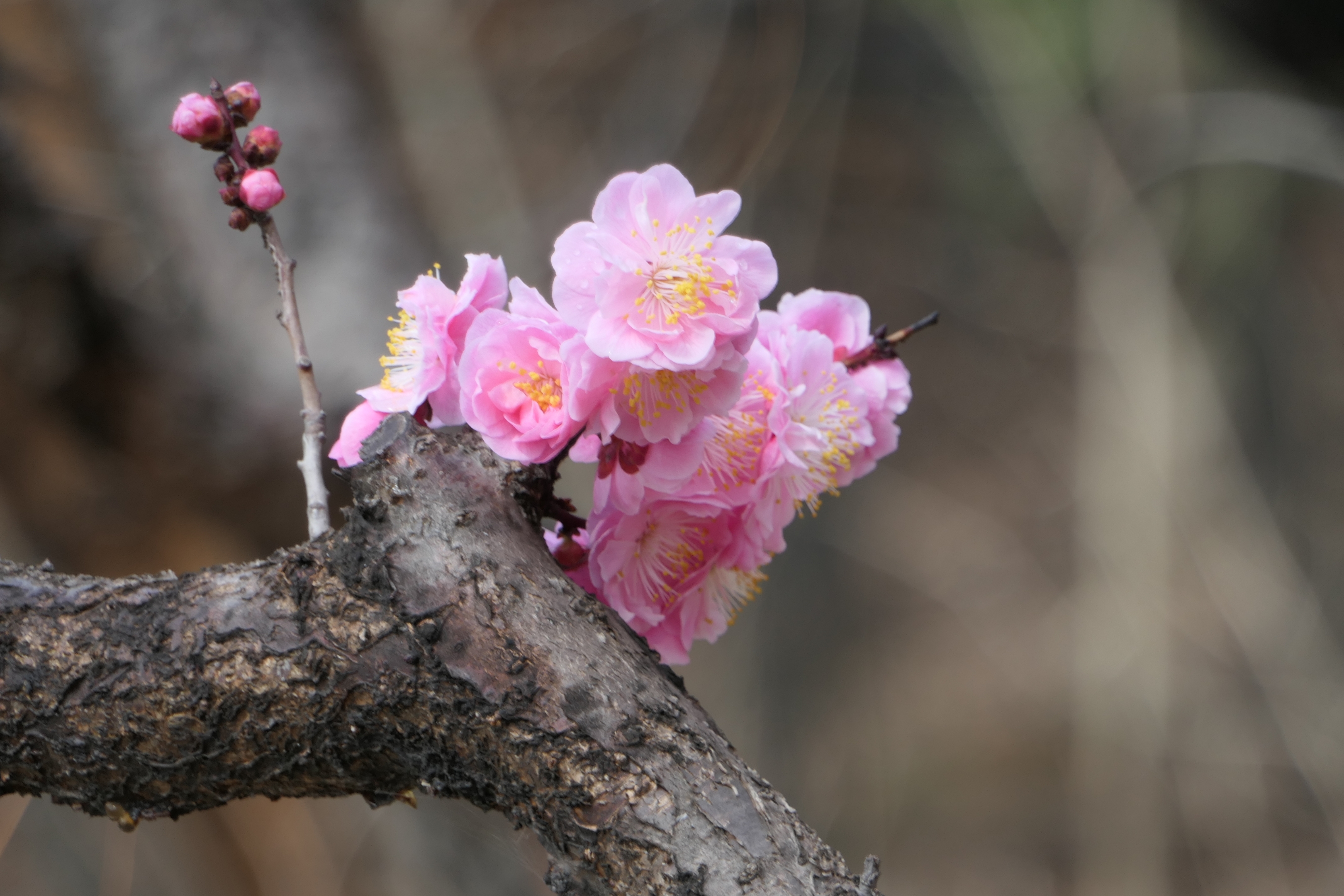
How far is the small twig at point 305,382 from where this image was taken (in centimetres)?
44

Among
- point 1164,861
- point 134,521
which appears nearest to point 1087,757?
point 1164,861

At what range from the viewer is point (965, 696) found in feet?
4.49

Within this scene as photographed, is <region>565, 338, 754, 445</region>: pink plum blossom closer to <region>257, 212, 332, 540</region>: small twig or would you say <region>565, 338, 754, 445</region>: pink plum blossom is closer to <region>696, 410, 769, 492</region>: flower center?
<region>696, 410, 769, 492</region>: flower center

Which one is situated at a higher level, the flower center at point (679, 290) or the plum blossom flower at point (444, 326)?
the flower center at point (679, 290)

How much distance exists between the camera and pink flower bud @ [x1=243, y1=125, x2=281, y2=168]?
456 mm

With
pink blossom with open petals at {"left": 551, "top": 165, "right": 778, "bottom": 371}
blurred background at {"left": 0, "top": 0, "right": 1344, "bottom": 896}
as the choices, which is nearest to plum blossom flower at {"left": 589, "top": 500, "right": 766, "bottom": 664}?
pink blossom with open petals at {"left": 551, "top": 165, "right": 778, "bottom": 371}

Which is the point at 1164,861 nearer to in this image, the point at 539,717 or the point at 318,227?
the point at 539,717

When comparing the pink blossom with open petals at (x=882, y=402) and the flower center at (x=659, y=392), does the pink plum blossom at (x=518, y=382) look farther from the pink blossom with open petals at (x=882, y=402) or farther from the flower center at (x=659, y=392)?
the pink blossom with open petals at (x=882, y=402)

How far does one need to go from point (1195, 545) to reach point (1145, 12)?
81cm

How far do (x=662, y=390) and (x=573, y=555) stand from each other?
0.13 m

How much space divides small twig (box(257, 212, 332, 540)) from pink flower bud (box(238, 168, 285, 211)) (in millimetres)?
11

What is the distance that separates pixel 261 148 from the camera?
1.50 ft

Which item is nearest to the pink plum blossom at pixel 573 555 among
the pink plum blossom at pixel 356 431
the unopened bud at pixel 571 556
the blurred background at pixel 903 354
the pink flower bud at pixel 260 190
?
the unopened bud at pixel 571 556

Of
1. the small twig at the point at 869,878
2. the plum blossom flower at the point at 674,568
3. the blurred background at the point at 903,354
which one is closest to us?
the small twig at the point at 869,878
